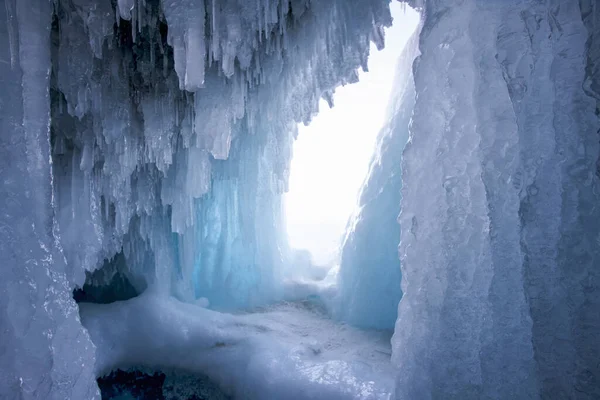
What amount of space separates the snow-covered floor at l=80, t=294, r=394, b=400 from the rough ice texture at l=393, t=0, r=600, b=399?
7.66 feet

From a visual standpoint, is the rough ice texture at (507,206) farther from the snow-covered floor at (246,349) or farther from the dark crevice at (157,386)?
the dark crevice at (157,386)

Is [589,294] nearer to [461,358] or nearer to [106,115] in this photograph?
[461,358]

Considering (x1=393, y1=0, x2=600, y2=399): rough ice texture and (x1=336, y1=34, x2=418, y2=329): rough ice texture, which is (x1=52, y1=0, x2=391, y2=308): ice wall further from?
(x1=393, y1=0, x2=600, y2=399): rough ice texture

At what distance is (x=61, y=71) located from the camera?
3.69m

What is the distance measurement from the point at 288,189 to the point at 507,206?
251 inches

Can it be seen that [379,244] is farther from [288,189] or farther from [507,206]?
[507,206]

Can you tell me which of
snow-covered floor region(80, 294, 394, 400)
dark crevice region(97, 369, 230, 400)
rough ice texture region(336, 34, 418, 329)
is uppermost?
rough ice texture region(336, 34, 418, 329)

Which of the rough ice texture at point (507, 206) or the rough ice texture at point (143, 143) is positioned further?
the rough ice texture at point (143, 143)

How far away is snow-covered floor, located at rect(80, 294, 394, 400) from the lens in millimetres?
4082

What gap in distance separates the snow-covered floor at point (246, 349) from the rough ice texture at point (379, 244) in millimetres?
526

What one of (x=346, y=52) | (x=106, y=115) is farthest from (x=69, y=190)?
(x=346, y=52)

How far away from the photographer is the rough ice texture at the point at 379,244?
6680 mm

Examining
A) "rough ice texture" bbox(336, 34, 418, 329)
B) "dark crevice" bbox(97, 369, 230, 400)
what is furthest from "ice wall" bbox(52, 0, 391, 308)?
"rough ice texture" bbox(336, 34, 418, 329)

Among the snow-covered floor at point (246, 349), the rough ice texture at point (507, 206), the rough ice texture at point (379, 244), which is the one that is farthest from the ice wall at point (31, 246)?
the rough ice texture at point (379, 244)
